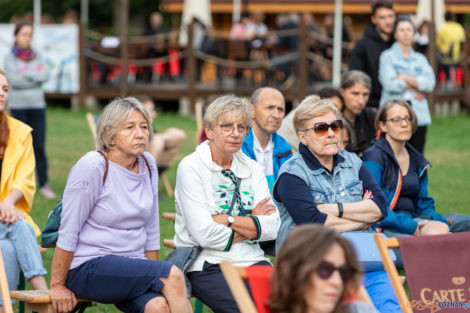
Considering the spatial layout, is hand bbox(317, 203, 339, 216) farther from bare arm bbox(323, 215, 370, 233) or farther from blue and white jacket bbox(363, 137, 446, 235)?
blue and white jacket bbox(363, 137, 446, 235)

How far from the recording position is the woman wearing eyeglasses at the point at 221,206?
4.71m

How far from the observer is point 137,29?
37.4 meters

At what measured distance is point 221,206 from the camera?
4.86 meters

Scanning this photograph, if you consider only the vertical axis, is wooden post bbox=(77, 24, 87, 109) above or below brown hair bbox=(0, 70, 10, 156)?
below

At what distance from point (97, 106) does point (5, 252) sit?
14911mm

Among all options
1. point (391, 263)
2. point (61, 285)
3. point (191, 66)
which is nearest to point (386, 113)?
point (391, 263)

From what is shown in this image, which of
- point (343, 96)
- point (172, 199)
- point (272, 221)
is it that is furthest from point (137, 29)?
point (272, 221)

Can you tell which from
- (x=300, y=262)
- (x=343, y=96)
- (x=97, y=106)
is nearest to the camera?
(x=300, y=262)

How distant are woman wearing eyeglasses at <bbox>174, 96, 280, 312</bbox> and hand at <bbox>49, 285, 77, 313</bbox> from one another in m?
0.69

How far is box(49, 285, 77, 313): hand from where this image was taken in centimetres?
448

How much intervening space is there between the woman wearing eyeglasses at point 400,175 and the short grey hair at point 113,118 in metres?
1.98

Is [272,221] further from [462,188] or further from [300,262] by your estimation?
[462,188]

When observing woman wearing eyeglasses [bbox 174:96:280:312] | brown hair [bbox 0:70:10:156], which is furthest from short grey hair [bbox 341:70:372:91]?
brown hair [bbox 0:70:10:156]

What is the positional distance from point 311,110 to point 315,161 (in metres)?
0.31
